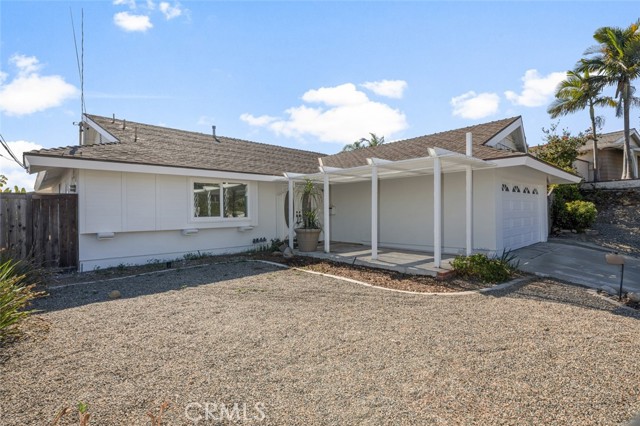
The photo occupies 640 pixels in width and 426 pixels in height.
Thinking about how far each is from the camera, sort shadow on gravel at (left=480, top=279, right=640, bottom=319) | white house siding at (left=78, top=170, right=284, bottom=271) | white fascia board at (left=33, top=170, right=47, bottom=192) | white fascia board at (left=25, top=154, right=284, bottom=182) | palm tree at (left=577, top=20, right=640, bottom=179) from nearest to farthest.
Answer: shadow on gravel at (left=480, top=279, right=640, bottom=319)
white fascia board at (left=25, top=154, right=284, bottom=182)
white house siding at (left=78, top=170, right=284, bottom=271)
white fascia board at (left=33, top=170, right=47, bottom=192)
palm tree at (left=577, top=20, right=640, bottom=179)

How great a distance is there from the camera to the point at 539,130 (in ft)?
74.2

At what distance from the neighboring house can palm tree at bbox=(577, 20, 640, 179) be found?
2865 mm

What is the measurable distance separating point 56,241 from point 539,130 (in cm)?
2662

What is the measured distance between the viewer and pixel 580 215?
590 inches

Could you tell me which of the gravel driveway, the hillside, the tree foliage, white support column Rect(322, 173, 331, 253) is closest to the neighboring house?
the tree foliage

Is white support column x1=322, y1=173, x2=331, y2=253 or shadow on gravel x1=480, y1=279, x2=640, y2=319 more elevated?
white support column x1=322, y1=173, x2=331, y2=253

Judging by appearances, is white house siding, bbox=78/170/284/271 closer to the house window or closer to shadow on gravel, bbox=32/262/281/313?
the house window

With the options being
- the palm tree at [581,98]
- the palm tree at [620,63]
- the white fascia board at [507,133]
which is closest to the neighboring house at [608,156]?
the palm tree at [581,98]

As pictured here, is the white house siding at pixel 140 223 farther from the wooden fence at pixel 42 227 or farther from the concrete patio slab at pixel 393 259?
the concrete patio slab at pixel 393 259

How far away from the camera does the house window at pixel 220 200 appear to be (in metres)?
10.9

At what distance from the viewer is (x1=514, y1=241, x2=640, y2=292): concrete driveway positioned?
783 cm

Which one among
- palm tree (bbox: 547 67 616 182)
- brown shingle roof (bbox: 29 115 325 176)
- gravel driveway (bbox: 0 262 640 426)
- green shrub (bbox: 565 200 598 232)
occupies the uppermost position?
palm tree (bbox: 547 67 616 182)

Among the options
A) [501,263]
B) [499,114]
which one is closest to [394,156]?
[499,114]

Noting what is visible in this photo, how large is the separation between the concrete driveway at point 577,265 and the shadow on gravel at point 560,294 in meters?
0.73
